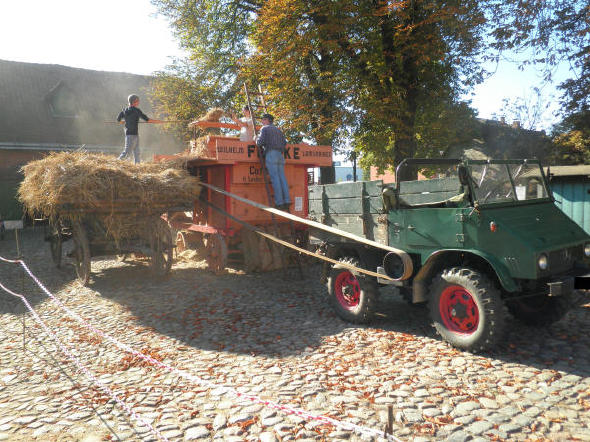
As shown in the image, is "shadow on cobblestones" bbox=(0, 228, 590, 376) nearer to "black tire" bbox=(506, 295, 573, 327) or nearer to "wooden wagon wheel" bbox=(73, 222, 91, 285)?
"black tire" bbox=(506, 295, 573, 327)

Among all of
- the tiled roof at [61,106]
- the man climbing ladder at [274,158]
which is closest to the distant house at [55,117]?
the tiled roof at [61,106]

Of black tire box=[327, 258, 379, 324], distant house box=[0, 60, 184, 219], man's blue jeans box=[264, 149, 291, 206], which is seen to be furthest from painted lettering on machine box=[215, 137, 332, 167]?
distant house box=[0, 60, 184, 219]

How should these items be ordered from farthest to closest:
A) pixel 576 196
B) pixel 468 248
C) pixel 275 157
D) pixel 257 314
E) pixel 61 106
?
1. pixel 61 106
2. pixel 576 196
3. pixel 275 157
4. pixel 257 314
5. pixel 468 248

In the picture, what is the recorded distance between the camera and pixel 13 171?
20.8 m

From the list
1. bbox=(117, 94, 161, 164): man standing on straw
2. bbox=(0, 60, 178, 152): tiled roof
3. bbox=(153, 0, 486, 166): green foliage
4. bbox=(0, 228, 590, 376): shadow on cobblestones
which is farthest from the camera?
bbox=(0, 60, 178, 152): tiled roof

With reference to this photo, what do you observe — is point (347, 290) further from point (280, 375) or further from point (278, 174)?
point (278, 174)

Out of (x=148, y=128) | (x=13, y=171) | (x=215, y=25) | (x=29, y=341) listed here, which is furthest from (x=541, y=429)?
(x=148, y=128)

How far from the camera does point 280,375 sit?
172 inches

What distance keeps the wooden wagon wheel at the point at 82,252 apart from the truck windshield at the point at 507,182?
662cm

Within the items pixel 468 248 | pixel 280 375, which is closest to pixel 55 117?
pixel 280 375

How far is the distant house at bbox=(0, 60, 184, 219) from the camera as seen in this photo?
20875 millimetres

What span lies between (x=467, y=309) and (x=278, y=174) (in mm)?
4745

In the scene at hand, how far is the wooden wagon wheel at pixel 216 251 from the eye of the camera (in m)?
8.45

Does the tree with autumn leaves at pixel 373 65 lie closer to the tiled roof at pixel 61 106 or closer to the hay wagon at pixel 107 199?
the hay wagon at pixel 107 199
